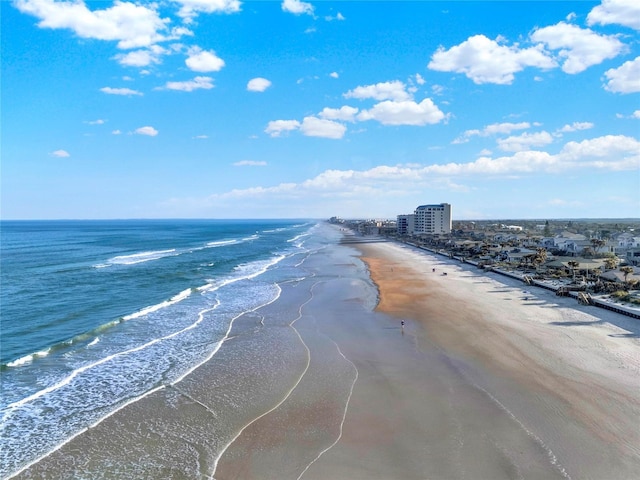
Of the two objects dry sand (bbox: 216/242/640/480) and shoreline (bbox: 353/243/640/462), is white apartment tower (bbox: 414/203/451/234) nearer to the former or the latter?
shoreline (bbox: 353/243/640/462)

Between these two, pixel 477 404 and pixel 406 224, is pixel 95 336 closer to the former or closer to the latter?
pixel 477 404

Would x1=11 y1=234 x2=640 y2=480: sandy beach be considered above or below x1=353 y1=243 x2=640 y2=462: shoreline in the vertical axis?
below

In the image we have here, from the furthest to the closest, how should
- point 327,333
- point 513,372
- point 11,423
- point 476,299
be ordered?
point 476,299 → point 327,333 → point 513,372 → point 11,423

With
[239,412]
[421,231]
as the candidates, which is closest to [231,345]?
[239,412]

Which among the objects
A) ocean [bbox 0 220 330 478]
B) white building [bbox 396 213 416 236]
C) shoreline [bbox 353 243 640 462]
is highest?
white building [bbox 396 213 416 236]

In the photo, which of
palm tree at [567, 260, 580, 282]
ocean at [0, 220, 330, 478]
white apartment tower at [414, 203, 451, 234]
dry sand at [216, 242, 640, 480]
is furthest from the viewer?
white apartment tower at [414, 203, 451, 234]

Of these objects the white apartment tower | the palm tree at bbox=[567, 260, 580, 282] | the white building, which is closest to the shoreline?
the palm tree at bbox=[567, 260, 580, 282]

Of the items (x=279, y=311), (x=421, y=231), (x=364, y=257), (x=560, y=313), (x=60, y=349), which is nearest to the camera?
(x=60, y=349)

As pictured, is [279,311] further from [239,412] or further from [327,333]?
[239,412]
